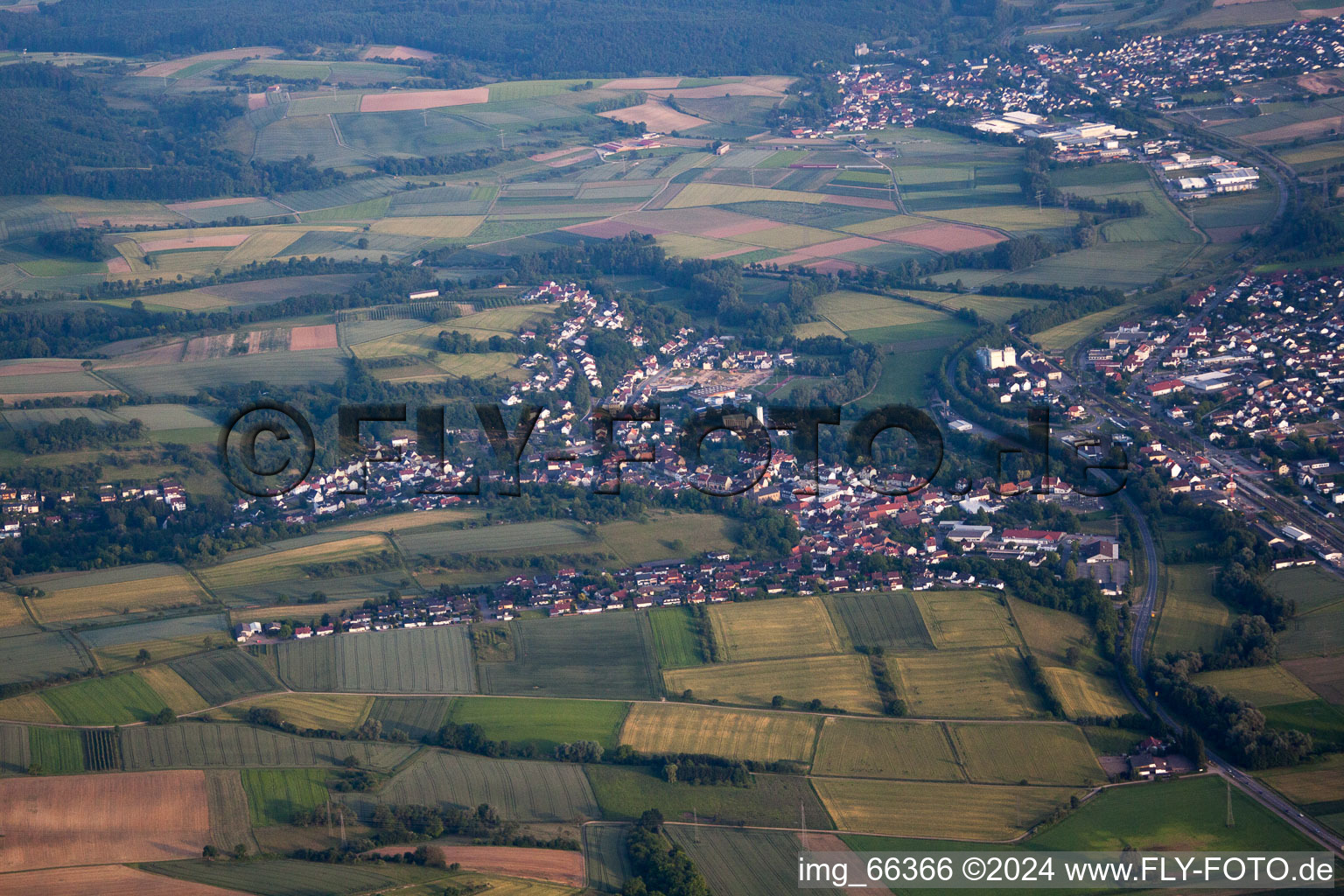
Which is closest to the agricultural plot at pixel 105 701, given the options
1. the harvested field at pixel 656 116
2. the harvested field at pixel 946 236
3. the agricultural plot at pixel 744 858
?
the agricultural plot at pixel 744 858

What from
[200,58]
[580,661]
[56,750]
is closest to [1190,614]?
[580,661]

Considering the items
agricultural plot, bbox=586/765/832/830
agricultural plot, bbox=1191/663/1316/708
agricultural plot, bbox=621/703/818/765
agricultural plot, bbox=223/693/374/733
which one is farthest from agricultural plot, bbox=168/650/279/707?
agricultural plot, bbox=1191/663/1316/708

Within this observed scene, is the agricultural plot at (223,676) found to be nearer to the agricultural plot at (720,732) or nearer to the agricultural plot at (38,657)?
the agricultural plot at (38,657)

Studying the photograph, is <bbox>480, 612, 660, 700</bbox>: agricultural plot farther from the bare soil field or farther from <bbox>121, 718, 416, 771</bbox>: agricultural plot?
the bare soil field

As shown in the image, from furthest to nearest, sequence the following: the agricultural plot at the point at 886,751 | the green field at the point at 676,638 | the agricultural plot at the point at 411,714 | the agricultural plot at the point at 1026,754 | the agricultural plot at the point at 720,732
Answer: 1. the green field at the point at 676,638
2. the agricultural plot at the point at 411,714
3. the agricultural plot at the point at 720,732
4. the agricultural plot at the point at 886,751
5. the agricultural plot at the point at 1026,754

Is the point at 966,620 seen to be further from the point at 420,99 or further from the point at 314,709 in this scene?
the point at 420,99

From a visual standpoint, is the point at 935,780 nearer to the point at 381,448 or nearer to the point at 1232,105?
the point at 381,448
